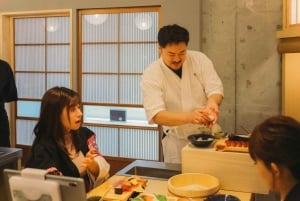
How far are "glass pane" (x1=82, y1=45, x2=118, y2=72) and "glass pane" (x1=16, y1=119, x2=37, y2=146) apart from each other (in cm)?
115

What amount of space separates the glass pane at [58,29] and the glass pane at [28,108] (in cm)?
84

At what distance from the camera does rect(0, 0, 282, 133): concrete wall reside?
3496 millimetres

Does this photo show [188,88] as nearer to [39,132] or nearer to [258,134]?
[39,132]

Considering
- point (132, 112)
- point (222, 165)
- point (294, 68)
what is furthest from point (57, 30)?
point (222, 165)

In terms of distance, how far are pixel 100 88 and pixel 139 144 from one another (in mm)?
795

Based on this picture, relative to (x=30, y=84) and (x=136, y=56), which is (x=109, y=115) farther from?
(x=30, y=84)

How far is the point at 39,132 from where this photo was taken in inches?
71.8

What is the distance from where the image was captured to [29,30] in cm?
456

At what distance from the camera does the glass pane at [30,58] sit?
4.54 meters

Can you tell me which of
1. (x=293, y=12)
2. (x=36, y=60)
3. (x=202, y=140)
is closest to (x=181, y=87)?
(x=202, y=140)

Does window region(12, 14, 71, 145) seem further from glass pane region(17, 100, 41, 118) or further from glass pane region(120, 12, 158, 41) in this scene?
glass pane region(120, 12, 158, 41)

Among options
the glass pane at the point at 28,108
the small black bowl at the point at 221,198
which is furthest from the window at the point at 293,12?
the glass pane at the point at 28,108

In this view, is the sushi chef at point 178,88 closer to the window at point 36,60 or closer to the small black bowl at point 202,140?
the small black bowl at point 202,140

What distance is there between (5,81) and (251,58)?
256 centimetres
